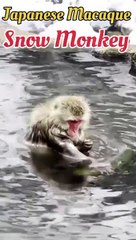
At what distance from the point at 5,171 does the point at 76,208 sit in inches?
31.0

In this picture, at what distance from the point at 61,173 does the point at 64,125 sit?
0.54 meters

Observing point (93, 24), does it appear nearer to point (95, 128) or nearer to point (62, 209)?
point (95, 128)

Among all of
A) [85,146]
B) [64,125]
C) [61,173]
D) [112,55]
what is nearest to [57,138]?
[64,125]

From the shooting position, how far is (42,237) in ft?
11.8

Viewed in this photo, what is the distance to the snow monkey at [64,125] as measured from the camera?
195 inches

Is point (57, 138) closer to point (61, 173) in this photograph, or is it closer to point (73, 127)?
point (73, 127)

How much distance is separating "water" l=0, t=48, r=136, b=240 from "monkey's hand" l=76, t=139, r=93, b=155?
66mm

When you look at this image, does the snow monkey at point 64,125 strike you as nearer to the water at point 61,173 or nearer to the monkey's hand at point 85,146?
the monkey's hand at point 85,146

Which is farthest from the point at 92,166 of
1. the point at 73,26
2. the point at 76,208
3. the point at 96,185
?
the point at 73,26

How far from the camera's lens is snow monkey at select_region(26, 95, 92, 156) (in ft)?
16.2

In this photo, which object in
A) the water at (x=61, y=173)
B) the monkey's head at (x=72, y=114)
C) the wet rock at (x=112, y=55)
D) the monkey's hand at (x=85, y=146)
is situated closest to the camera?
the water at (x=61, y=173)

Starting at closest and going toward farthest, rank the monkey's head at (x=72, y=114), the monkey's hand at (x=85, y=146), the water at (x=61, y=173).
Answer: the water at (x=61, y=173) < the monkey's head at (x=72, y=114) < the monkey's hand at (x=85, y=146)

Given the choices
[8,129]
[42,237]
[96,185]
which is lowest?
[42,237]

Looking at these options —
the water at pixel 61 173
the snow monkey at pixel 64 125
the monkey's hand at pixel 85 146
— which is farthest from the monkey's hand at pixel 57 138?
the water at pixel 61 173
